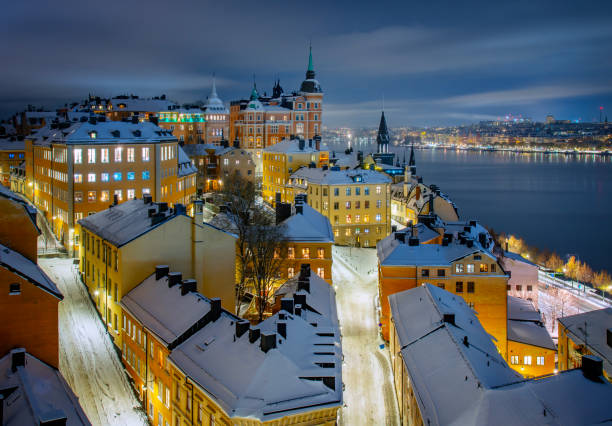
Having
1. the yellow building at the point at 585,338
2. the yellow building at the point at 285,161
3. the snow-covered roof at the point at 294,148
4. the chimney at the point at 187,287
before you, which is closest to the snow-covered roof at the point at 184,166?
the yellow building at the point at 285,161

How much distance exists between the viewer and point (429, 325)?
21125 mm

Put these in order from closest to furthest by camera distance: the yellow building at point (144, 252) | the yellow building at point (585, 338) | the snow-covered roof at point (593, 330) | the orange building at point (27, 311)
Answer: the orange building at point (27, 311) < the snow-covered roof at point (593, 330) < the yellow building at point (585, 338) < the yellow building at point (144, 252)

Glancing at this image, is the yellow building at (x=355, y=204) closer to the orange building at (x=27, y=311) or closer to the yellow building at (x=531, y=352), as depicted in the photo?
the yellow building at (x=531, y=352)

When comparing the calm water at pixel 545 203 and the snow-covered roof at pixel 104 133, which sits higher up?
the snow-covered roof at pixel 104 133

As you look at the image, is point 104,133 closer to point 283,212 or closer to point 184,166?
point 184,166

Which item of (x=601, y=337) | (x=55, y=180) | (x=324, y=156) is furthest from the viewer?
(x=324, y=156)

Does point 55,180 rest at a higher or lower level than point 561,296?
higher

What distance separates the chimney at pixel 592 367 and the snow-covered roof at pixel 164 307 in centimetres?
1073

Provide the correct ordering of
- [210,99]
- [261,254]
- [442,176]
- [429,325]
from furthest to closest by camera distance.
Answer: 1. [442,176]
2. [210,99]
3. [261,254]
4. [429,325]

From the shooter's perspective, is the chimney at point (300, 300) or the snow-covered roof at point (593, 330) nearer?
the chimney at point (300, 300)

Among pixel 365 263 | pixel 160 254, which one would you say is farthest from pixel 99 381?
pixel 365 263

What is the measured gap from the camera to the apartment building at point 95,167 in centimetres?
3850

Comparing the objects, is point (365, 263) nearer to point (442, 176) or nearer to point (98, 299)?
point (98, 299)

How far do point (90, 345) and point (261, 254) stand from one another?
9.72 metres
